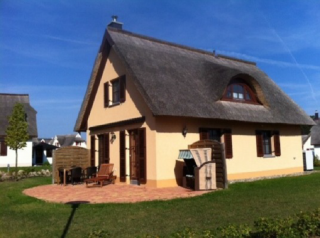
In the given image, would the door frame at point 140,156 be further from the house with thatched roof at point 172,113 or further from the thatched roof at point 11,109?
the thatched roof at point 11,109

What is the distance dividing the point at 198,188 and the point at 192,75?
6.57m

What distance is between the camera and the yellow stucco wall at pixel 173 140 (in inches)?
522

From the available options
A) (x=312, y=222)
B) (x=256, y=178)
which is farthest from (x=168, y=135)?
(x=312, y=222)

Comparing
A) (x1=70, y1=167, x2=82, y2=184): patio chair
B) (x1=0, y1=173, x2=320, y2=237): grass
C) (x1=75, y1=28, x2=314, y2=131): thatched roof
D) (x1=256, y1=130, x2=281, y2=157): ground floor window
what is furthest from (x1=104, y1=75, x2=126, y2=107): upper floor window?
(x1=256, y1=130, x2=281, y2=157): ground floor window

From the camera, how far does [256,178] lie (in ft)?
52.2

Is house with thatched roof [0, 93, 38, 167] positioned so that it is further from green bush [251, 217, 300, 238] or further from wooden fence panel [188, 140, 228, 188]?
green bush [251, 217, 300, 238]

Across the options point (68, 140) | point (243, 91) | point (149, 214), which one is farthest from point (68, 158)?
point (68, 140)

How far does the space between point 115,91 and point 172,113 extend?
460cm

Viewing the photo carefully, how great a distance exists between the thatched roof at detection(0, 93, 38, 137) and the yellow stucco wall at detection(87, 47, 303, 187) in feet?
56.6

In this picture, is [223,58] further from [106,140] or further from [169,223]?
[169,223]

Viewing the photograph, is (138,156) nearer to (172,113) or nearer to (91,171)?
(172,113)

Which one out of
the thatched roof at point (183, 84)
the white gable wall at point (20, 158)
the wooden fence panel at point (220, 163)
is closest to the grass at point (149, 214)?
the wooden fence panel at point (220, 163)

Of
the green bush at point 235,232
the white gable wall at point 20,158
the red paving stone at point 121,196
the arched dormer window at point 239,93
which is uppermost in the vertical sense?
the arched dormer window at point 239,93

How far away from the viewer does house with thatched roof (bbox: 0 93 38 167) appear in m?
31.4
